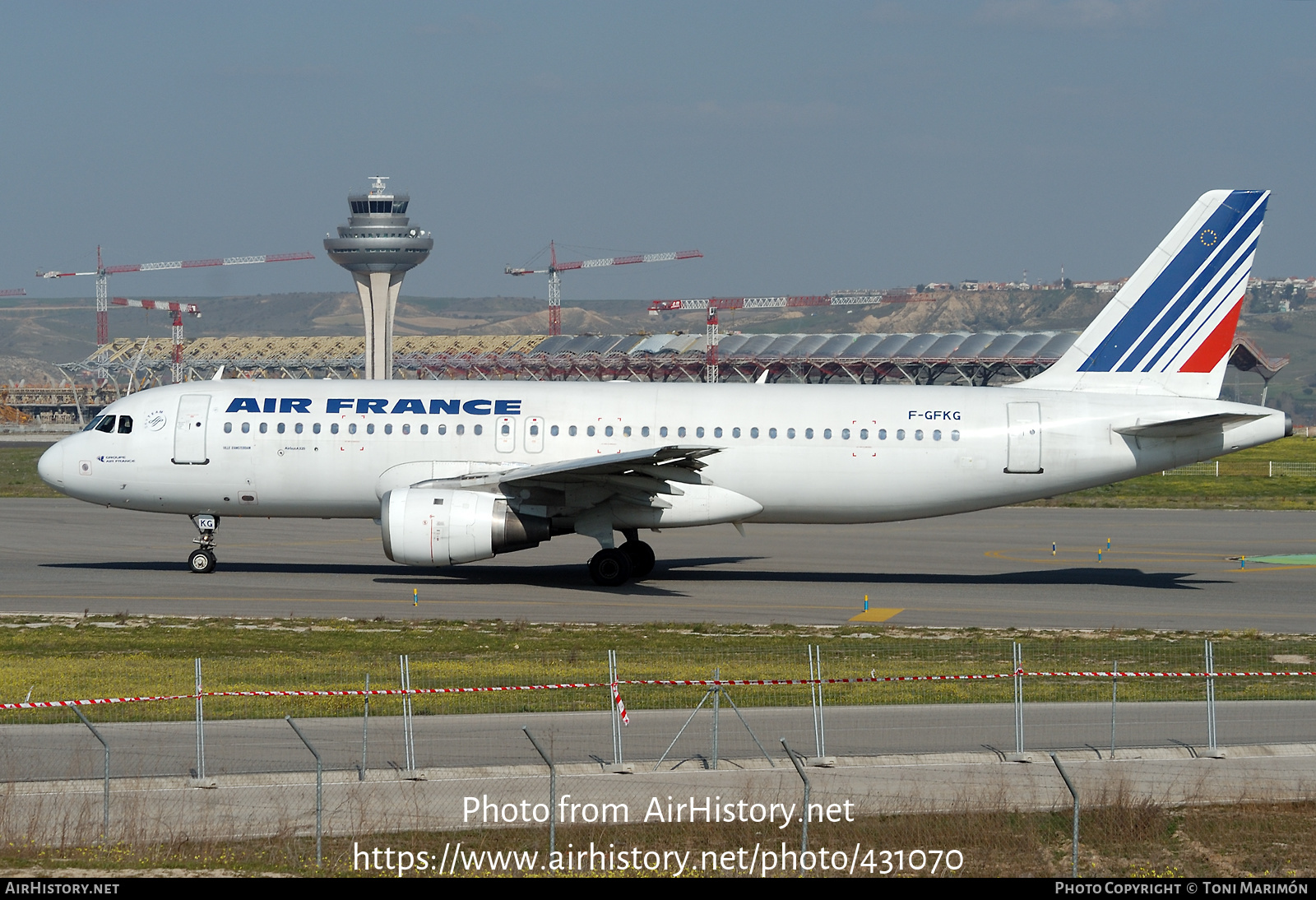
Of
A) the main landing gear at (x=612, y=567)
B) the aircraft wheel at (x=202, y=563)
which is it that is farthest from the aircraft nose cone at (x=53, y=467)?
the main landing gear at (x=612, y=567)

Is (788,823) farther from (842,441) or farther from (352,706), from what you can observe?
(842,441)

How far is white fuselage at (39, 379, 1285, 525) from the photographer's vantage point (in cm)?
3206

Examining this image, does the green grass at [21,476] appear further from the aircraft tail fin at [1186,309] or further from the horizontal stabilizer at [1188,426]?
the horizontal stabilizer at [1188,426]

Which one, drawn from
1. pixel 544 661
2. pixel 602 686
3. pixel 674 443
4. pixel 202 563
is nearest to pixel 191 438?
pixel 202 563

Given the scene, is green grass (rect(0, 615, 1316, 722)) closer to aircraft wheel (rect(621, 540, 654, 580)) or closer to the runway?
the runway

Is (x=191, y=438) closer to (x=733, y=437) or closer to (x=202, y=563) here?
(x=202, y=563)

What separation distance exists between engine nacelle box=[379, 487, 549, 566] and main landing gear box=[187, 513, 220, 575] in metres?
5.90

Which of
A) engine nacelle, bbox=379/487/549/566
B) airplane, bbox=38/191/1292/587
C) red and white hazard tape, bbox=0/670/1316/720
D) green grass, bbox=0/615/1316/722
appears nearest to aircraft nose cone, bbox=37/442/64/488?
airplane, bbox=38/191/1292/587

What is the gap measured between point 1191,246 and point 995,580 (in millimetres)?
9350

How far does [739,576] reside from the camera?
34.2m

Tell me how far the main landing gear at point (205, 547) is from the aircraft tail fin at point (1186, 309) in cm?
2075

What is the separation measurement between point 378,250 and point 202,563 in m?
152

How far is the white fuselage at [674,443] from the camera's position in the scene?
3206 centimetres
